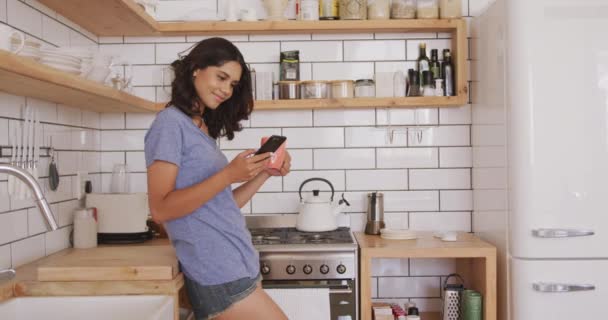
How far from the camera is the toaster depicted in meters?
2.60

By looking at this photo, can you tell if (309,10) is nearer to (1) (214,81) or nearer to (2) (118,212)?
(1) (214,81)

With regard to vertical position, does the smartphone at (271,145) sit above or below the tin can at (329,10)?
→ below

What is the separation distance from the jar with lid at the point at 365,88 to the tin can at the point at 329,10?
0.34 m

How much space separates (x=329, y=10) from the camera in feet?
9.41

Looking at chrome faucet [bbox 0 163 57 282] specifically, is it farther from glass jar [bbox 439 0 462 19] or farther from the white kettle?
glass jar [bbox 439 0 462 19]

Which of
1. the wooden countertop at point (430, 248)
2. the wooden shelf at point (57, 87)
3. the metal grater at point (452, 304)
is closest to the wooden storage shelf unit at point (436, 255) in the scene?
the wooden countertop at point (430, 248)

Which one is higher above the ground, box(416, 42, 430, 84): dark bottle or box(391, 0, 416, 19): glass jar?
box(391, 0, 416, 19): glass jar

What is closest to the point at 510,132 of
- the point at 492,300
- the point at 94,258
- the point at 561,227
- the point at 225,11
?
the point at 561,227

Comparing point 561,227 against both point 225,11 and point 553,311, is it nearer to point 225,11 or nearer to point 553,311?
point 553,311

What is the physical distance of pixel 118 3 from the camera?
231 centimetres

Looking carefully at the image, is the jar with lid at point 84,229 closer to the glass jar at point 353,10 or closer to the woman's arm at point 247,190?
the woman's arm at point 247,190

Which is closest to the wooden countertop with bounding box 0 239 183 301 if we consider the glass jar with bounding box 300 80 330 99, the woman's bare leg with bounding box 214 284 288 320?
the woman's bare leg with bounding box 214 284 288 320

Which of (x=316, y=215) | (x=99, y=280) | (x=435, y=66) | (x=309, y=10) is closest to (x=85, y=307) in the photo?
(x=99, y=280)

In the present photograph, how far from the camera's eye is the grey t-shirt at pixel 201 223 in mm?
1734
